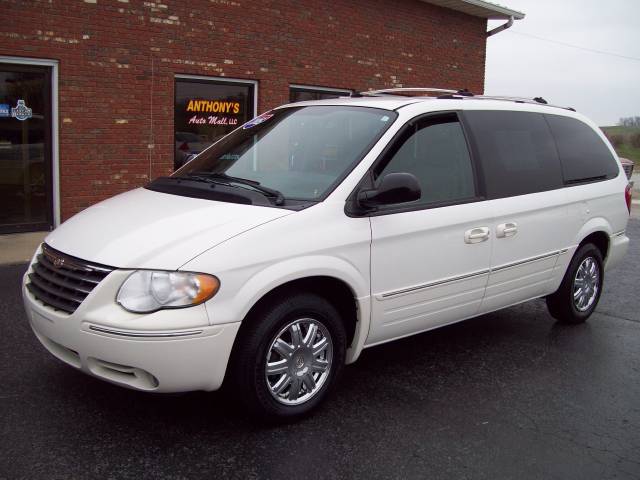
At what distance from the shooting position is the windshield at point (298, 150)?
411 cm

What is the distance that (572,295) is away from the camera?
19.0 feet

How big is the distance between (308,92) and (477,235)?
8.41 m

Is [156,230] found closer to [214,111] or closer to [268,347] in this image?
[268,347]

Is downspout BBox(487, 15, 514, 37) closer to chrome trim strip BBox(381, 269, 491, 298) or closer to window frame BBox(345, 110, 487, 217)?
window frame BBox(345, 110, 487, 217)

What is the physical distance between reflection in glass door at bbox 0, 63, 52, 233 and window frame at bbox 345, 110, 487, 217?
670 centimetres

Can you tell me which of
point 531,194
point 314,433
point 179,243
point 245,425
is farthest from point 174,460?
point 531,194

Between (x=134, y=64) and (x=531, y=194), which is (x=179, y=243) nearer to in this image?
(x=531, y=194)

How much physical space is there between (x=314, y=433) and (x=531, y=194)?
2550 mm

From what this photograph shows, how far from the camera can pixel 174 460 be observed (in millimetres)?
3352

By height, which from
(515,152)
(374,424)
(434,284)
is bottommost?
(374,424)

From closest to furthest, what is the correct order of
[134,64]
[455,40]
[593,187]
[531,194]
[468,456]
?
1. [468,456]
2. [531,194]
3. [593,187]
4. [134,64]
5. [455,40]

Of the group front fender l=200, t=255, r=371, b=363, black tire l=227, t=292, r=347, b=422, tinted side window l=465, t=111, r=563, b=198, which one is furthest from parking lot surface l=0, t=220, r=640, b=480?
tinted side window l=465, t=111, r=563, b=198

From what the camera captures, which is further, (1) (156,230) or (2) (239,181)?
(2) (239,181)

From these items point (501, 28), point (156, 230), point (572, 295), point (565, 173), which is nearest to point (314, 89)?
point (501, 28)
